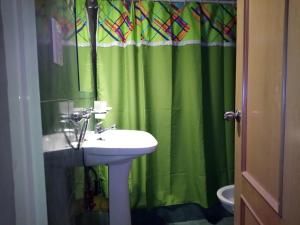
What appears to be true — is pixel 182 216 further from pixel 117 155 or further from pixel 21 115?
pixel 21 115

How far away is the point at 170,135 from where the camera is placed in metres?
1.99

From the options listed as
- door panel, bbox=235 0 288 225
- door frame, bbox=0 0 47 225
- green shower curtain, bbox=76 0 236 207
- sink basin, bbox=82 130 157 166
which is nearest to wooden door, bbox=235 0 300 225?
door panel, bbox=235 0 288 225

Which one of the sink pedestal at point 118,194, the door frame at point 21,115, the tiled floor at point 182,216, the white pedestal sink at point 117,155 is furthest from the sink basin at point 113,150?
the tiled floor at point 182,216

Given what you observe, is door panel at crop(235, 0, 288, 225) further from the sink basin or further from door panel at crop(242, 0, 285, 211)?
the sink basin

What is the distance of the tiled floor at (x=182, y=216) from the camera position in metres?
1.92

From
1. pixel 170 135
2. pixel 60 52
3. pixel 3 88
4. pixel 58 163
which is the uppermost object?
pixel 60 52

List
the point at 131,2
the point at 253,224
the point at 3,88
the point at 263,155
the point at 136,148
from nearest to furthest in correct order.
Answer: the point at 3,88
the point at 263,155
the point at 253,224
the point at 136,148
the point at 131,2

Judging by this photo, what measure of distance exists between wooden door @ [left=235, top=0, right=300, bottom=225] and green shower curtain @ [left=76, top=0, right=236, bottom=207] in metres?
0.92

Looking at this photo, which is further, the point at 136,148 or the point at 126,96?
the point at 126,96

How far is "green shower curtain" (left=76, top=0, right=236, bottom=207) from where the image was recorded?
1867 mm

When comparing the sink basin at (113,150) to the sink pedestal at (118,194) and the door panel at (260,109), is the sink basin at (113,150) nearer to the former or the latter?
the sink pedestal at (118,194)

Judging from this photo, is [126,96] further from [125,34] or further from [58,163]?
[58,163]

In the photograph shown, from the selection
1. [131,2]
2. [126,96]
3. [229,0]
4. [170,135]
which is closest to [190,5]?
[229,0]

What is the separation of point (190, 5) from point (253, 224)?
169 cm
